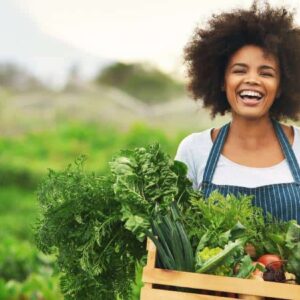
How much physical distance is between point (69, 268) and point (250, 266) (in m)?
0.76

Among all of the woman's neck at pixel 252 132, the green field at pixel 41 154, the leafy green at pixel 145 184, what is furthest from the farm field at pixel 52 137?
the leafy green at pixel 145 184

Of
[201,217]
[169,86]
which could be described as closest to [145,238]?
[201,217]

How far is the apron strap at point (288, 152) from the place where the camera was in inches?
140

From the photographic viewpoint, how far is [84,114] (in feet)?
57.8

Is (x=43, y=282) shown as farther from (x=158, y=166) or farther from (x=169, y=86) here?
(x=169, y=86)

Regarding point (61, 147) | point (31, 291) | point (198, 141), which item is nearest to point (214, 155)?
point (198, 141)

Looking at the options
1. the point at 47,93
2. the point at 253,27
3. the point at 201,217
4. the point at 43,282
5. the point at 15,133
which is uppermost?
the point at 47,93

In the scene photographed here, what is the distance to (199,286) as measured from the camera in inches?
110

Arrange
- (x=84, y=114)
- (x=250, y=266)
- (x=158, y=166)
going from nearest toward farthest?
(x=250, y=266)
(x=158, y=166)
(x=84, y=114)

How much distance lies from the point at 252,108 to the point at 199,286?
105 cm

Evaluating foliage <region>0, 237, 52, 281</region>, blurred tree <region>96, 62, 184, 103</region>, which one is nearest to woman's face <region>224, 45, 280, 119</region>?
foliage <region>0, 237, 52, 281</region>

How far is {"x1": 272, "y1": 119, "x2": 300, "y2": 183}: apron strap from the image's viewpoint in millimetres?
3549

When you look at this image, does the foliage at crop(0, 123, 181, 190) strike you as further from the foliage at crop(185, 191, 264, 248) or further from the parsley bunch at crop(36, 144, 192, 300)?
the foliage at crop(185, 191, 264, 248)

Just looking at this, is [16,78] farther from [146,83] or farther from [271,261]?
[271,261]
